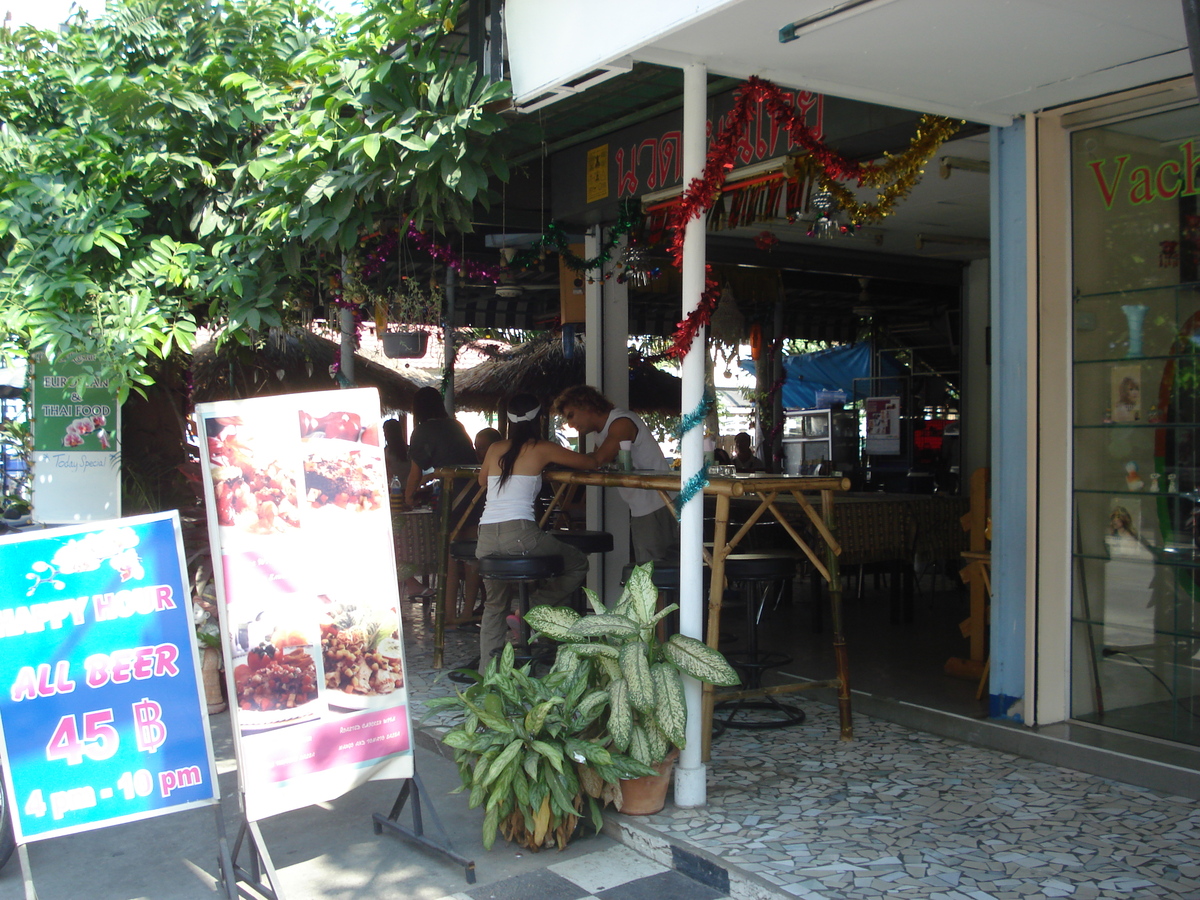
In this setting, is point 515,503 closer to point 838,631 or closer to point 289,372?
point 838,631

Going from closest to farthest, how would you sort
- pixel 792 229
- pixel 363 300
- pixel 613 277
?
1. pixel 363 300
2. pixel 613 277
3. pixel 792 229

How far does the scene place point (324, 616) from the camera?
3.43m

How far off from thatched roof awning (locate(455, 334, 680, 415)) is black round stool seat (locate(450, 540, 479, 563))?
689cm

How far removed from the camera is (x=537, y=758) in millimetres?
3521

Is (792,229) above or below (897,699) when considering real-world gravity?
above

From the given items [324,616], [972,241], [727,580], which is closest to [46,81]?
[324,616]

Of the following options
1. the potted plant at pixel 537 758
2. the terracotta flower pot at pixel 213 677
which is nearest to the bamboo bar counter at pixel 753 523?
the potted plant at pixel 537 758

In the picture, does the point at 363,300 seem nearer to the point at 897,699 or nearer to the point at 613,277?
the point at 613,277

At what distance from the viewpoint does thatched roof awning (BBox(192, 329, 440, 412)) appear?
9.10 meters

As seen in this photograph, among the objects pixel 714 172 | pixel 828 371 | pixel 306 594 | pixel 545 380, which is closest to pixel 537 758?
pixel 306 594

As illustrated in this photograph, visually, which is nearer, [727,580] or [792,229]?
→ [727,580]

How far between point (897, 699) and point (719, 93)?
3.37 meters

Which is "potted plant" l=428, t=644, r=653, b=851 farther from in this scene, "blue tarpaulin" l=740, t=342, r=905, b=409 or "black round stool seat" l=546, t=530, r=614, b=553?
"blue tarpaulin" l=740, t=342, r=905, b=409

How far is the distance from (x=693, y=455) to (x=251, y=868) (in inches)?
83.9
